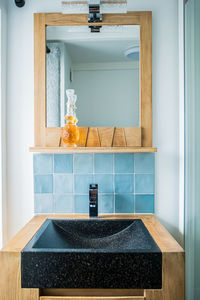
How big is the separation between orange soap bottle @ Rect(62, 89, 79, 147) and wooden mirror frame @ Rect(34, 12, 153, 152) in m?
0.06

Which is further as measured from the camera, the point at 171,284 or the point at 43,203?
the point at 43,203

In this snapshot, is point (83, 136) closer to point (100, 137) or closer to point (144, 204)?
point (100, 137)

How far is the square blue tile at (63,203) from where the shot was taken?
1273 millimetres

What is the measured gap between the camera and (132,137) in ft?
4.07

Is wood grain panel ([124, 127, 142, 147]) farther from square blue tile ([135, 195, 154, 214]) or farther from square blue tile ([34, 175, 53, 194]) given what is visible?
square blue tile ([34, 175, 53, 194])

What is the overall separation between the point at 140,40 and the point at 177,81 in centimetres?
31

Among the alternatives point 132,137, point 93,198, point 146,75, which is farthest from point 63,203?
point 146,75

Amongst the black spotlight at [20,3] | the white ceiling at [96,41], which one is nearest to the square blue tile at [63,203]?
the white ceiling at [96,41]

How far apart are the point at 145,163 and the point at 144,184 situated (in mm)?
120

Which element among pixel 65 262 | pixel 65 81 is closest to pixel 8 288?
pixel 65 262

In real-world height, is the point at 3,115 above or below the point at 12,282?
above

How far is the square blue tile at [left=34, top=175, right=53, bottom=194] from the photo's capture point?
1273 mm

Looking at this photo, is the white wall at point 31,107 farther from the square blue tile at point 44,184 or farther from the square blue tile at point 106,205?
the square blue tile at point 106,205

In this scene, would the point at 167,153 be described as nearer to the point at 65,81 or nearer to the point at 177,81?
the point at 177,81
